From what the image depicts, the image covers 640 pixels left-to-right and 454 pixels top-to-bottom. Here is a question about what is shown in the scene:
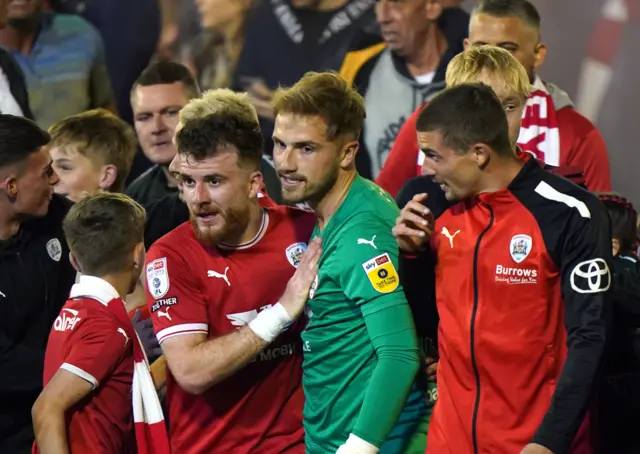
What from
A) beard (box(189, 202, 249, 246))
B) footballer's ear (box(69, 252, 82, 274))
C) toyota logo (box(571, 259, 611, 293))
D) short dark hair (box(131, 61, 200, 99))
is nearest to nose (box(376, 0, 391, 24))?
short dark hair (box(131, 61, 200, 99))

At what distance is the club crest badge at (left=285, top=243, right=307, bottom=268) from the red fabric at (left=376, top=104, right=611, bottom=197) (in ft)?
2.75

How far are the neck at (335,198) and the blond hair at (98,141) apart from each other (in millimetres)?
1582

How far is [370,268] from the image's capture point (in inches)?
106

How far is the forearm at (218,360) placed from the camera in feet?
9.40

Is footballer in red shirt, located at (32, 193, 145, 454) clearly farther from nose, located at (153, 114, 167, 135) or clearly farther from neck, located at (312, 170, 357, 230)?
nose, located at (153, 114, 167, 135)

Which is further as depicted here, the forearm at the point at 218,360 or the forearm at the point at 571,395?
the forearm at the point at 218,360

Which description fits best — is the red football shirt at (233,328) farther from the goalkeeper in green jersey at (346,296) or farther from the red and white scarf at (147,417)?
the goalkeeper in green jersey at (346,296)

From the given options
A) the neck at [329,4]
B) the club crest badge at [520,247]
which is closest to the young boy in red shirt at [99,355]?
the club crest badge at [520,247]

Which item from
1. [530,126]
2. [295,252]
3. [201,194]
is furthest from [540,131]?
[201,194]

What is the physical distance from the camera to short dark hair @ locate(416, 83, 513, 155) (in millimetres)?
2637

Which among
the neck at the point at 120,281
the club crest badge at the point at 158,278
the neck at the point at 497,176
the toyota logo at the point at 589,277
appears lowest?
the neck at the point at 120,281

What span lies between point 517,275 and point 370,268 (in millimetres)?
355

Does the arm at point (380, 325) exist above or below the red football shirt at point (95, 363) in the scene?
above

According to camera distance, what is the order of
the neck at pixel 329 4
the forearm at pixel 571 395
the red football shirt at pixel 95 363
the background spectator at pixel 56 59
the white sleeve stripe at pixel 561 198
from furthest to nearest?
the background spectator at pixel 56 59
the neck at pixel 329 4
the red football shirt at pixel 95 363
the white sleeve stripe at pixel 561 198
the forearm at pixel 571 395
